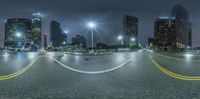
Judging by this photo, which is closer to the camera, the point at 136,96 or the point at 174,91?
the point at 136,96

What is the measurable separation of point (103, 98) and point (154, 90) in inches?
82.7

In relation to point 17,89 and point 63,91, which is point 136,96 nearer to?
point 63,91

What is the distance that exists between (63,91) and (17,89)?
5.39ft

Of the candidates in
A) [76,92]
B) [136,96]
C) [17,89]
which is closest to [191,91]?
[136,96]

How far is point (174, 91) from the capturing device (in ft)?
27.3

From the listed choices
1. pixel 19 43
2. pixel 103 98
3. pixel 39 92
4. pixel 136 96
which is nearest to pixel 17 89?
pixel 39 92

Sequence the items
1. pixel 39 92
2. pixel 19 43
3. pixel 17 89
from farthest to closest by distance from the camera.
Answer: pixel 19 43, pixel 17 89, pixel 39 92

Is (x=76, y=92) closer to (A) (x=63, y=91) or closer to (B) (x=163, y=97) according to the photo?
(A) (x=63, y=91)

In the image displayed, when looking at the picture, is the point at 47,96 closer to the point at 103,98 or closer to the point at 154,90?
the point at 103,98

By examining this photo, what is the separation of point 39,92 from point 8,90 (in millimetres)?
1130

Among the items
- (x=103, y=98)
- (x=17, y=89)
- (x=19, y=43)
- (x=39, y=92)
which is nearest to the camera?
(x=103, y=98)

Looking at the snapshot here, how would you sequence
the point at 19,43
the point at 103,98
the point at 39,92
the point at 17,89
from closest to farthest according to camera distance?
the point at 103,98, the point at 39,92, the point at 17,89, the point at 19,43

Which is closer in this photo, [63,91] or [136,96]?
[136,96]

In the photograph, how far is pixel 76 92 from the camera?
8.16 meters
